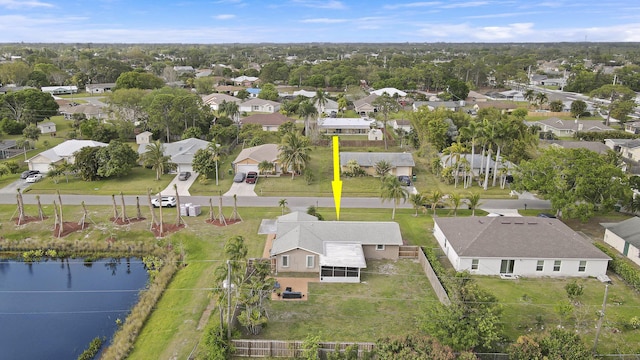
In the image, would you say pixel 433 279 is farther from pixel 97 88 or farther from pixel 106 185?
pixel 97 88

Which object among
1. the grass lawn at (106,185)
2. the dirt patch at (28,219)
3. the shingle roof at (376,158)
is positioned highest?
the shingle roof at (376,158)

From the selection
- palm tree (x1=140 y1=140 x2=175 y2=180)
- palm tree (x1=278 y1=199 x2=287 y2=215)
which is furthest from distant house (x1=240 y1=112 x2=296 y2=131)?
palm tree (x1=278 y1=199 x2=287 y2=215)

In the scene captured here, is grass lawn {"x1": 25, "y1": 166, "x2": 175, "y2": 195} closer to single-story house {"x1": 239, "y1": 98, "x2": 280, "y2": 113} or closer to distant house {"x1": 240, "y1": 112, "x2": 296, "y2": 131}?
distant house {"x1": 240, "y1": 112, "x2": 296, "y2": 131}

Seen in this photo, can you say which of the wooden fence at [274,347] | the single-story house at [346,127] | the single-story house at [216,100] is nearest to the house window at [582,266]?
the wooden fence at [274,347]

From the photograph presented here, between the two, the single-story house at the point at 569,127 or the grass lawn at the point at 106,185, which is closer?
the grass lawn at the point at 106,185

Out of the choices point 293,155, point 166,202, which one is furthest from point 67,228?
point 293,155

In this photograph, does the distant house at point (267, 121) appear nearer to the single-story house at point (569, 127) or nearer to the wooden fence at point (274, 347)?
the single-story house at point (569, 127)
